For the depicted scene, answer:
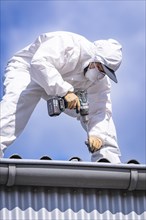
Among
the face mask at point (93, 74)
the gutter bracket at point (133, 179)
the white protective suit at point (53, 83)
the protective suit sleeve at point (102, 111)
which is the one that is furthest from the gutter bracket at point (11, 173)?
the protective suit sleeve at point (102, 111)

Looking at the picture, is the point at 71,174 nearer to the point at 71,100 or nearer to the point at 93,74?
the point at 71,100

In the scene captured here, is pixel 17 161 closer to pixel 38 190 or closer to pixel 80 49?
pixel 38 190

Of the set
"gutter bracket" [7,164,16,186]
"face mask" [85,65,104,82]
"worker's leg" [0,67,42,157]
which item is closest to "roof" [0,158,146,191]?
"gutter bracket" [7,164,16,186]

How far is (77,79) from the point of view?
7.65m

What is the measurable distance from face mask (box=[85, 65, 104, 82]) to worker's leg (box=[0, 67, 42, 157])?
1.46 ft

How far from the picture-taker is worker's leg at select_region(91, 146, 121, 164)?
7.62m

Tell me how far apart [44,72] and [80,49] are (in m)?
0.55

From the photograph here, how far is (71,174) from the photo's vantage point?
6145 millimetres

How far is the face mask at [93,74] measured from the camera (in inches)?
299

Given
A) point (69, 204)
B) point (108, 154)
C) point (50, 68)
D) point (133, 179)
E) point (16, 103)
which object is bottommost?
point (69, 204)

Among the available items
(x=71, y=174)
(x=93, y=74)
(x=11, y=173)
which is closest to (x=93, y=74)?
(x=93, y=74)

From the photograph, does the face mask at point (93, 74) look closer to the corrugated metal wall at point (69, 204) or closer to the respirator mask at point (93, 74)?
the respirator mask at point (93, 74)

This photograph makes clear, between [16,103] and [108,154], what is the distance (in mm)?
955

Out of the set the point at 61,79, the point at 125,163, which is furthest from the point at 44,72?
the point at 125,163
